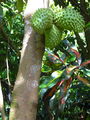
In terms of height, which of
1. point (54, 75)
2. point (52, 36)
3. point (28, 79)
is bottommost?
point (54, 75)

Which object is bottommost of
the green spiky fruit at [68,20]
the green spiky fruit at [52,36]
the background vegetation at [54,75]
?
the background vegetation at [54,75]

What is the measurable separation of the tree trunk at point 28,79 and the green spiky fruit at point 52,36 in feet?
0.11

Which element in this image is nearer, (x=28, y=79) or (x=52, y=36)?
(x=28, y=79)

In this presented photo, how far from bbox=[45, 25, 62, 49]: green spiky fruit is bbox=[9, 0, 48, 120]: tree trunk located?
0.03 meters

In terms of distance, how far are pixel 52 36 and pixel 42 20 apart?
9cm

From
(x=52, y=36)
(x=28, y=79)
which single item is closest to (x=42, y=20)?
(x=52, y=36)

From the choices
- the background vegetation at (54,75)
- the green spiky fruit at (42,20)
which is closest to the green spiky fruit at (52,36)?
the green spiky fruit at (42,20)

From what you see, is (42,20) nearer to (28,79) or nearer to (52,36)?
(52,36)

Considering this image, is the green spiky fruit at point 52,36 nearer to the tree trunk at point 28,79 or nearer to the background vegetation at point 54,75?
the tree trunk at point 28,79

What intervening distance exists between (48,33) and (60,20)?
0.08 m

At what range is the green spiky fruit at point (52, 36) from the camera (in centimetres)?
106

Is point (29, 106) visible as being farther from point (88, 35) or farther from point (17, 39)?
point (17, 39)

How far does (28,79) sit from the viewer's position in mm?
925

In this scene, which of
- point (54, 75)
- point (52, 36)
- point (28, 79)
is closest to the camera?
point (28, 79)
